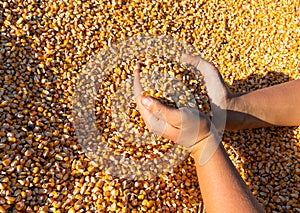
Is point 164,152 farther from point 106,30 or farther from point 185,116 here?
point 106,30

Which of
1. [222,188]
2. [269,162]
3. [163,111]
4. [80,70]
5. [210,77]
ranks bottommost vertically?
[269,162]

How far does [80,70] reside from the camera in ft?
8.96

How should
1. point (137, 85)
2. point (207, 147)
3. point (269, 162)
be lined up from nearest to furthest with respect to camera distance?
point (207, 147), point (137, 85), point (269, 162)

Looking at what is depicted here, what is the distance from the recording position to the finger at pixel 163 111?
1968mm

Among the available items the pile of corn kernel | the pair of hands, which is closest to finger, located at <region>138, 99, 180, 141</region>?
the pair of hands

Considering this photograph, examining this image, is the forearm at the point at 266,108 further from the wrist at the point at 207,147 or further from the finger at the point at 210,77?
the wrist at the point at 207,147

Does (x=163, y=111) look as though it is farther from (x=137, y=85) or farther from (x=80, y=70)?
(x=80, y=70)

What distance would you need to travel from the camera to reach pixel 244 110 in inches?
111

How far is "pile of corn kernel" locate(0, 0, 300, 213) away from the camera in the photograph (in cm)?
214

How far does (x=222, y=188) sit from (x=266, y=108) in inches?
44.8

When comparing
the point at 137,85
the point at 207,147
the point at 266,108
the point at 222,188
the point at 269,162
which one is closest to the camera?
the point at 222,188

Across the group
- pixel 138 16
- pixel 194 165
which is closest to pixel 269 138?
pixel 194 165

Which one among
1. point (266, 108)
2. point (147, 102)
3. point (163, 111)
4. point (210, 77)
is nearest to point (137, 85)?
point (147, 102)

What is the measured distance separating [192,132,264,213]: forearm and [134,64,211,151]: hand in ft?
0.30
